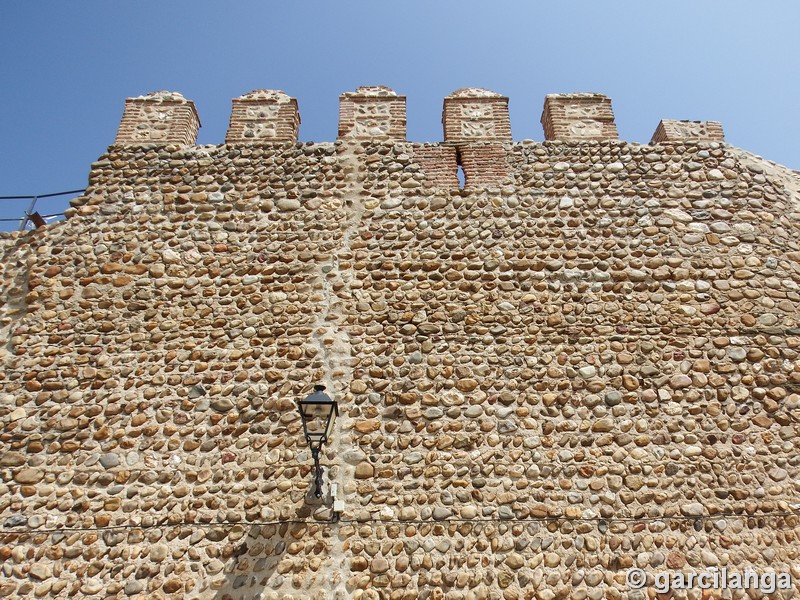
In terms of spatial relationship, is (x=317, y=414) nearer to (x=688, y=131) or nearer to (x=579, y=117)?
(x=579, y=117)

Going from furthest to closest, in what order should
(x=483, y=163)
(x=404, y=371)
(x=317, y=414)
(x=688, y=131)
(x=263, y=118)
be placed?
(x=263, y=118)
(x=688, y=131)
(x=483, y=163)
(x=404, y=371)
(x=317, y=414)

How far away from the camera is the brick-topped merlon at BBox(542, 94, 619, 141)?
533 cm

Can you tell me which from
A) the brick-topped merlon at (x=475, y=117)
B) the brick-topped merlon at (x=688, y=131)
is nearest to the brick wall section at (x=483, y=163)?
the brick-topped merlon at (x=475, y=117)

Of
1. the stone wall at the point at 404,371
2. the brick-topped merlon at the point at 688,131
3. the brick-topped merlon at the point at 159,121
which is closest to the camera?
the stone wall at the point at 404,371

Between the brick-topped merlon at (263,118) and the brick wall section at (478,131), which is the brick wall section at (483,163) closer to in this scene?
the brick wall section at (478,131)

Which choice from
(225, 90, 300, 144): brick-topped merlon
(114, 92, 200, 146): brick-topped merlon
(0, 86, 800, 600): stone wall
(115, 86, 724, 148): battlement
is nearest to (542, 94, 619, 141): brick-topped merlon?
(115, 86, 724, 148): battlement

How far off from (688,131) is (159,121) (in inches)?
209

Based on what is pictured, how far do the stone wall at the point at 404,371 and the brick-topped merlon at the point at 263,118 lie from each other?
9.2 inches

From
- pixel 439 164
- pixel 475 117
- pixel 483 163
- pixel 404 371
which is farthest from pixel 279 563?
Answer: pixel 475 117

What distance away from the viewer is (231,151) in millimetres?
5242

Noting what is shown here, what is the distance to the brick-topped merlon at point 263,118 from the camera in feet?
17.6

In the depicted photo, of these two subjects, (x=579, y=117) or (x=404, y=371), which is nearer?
(x=404, y=371)

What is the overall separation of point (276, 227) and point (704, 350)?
3768 millimetres

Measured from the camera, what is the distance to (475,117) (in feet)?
17.8
